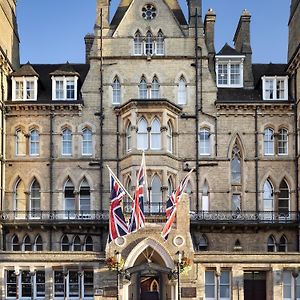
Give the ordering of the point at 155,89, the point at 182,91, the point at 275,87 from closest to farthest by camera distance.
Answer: the point at 155,89 < the point at 182,91 < the point at 275,87

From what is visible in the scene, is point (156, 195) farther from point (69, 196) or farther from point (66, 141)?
point (66, 141)

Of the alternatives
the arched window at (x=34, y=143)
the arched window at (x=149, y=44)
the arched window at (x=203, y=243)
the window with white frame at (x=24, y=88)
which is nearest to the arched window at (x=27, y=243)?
the arched window at (x=34, y=143)

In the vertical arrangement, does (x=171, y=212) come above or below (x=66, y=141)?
below

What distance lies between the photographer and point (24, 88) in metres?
54.9

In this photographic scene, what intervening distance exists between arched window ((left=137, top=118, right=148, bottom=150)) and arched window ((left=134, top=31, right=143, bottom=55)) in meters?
5.03

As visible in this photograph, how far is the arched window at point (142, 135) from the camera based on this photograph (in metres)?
52.6

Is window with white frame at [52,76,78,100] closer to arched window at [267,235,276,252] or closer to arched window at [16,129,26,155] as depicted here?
arched window at [16,129,26,155]

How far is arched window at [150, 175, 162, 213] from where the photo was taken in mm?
52000

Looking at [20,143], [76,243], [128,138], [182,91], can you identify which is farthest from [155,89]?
[76,243]

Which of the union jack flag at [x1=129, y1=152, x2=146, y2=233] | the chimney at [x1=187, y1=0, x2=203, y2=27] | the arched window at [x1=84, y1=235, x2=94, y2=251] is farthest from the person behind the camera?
→ the chimney at [x1=187, y1=0, x2=203, y2=27]

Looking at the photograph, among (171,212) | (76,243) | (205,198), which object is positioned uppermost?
(205,198)

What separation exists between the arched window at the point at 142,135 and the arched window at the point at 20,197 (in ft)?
26.9

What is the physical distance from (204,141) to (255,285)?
11.5 meters

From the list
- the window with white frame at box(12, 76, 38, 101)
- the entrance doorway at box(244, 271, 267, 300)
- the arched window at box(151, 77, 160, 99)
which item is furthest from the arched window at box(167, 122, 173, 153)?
the entrance doorway at box(244, 271, 267, 300)
